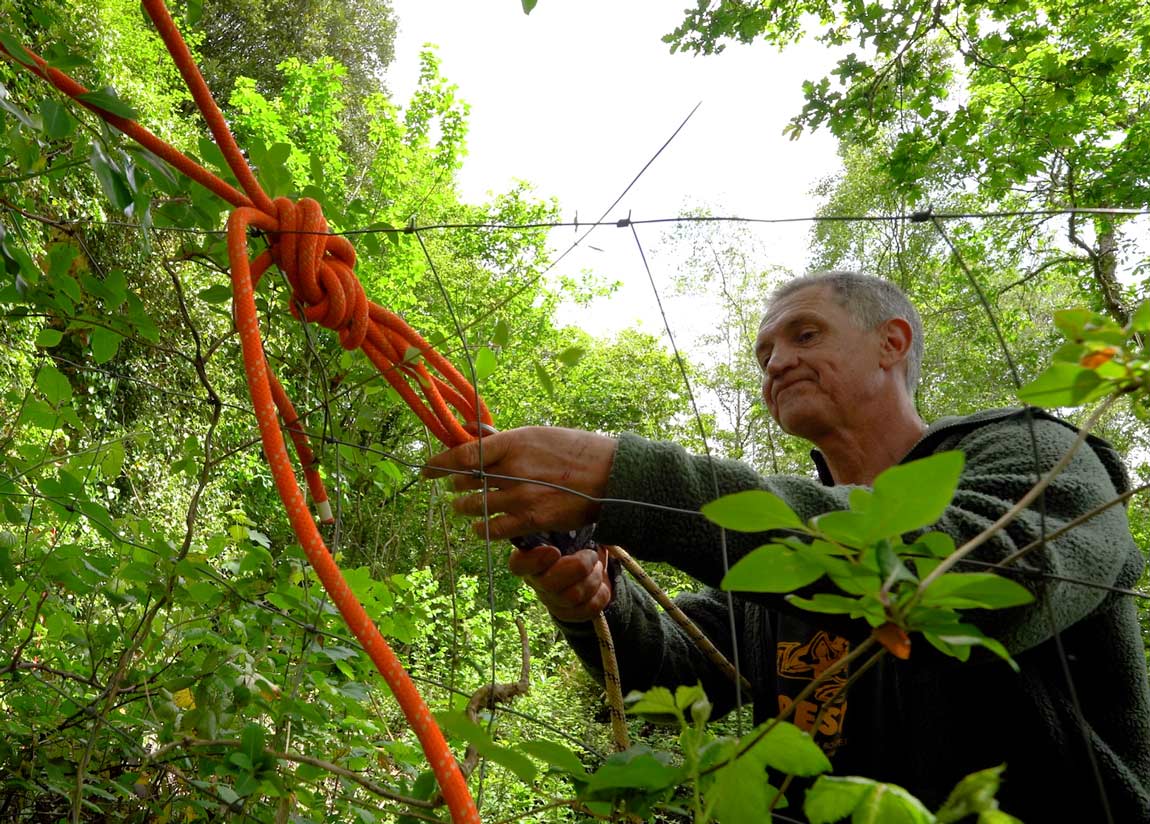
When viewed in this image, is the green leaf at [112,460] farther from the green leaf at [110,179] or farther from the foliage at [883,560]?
the foliage at [883,560]

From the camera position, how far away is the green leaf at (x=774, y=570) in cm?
29

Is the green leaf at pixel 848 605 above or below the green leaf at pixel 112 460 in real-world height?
below

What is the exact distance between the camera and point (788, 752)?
31cm

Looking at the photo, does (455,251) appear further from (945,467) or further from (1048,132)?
(945,467)

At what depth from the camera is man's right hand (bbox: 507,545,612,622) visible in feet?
2.88

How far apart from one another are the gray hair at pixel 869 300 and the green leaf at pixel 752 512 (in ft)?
3.90

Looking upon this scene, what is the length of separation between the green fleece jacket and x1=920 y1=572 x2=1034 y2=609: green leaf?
14.6 inches

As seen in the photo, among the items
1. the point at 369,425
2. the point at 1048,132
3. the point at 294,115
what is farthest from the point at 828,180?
the point at 369,425

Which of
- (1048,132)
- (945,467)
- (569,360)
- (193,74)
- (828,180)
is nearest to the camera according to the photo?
(945,467)

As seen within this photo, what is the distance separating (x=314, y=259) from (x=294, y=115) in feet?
36.0

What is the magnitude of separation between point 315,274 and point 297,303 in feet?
0.14

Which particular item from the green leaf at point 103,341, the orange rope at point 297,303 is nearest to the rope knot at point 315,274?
the orange rope at point 297,303

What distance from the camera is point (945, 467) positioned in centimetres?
25

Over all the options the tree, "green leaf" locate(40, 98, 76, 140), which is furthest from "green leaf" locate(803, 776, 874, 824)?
the tree
